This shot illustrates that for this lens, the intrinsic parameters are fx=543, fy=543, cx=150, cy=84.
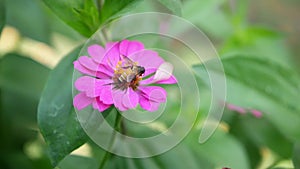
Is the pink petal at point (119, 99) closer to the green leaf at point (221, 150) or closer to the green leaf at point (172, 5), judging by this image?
the green leaf at point (172, 5)

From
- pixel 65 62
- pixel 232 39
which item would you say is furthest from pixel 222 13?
pixel 65 62

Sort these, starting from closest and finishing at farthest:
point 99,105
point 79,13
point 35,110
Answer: point 99,105
point 79,13
point 35,110

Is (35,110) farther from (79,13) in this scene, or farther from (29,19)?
(79,13)

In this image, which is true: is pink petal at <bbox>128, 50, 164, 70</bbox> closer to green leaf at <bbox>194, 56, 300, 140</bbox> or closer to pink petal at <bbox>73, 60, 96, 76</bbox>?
pink petal at <bbox>73, 60, 96, 76</bbox>

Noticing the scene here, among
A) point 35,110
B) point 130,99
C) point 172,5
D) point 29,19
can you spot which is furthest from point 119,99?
point 29,19

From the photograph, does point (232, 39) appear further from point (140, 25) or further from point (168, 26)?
point (140, 25)

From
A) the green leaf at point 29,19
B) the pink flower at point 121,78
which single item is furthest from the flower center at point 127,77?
the green leaf at point 29,19
